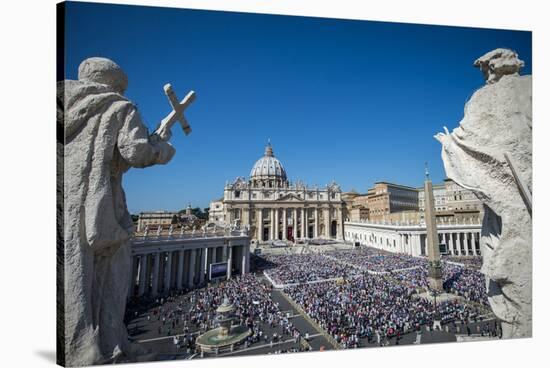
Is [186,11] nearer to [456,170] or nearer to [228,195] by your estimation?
[456,170]

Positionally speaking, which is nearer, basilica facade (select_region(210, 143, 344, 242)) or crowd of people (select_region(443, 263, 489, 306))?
crowd of people (select_region(443, 263, 489, 306))

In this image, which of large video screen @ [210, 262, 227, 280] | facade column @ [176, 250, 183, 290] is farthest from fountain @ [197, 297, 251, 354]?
large video screen @ [210, 262, 227, 280]

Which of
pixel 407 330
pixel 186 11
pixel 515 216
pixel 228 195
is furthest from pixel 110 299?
pixel 228 195

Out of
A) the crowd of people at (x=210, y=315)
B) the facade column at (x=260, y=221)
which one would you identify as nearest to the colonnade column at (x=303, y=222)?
the facade column at (x=260, y=221)

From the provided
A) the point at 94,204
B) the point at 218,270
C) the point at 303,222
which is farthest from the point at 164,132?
the point at 303,222

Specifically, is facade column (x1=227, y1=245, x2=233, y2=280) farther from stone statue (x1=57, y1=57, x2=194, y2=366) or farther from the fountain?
stone statue (x1=57, y1=57, x2=194, y2=366)

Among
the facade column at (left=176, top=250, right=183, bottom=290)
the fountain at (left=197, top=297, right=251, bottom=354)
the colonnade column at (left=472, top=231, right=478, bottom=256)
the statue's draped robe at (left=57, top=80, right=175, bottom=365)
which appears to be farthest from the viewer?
the colonnade column at (left=472, top=231, right=478, bottom=256)
